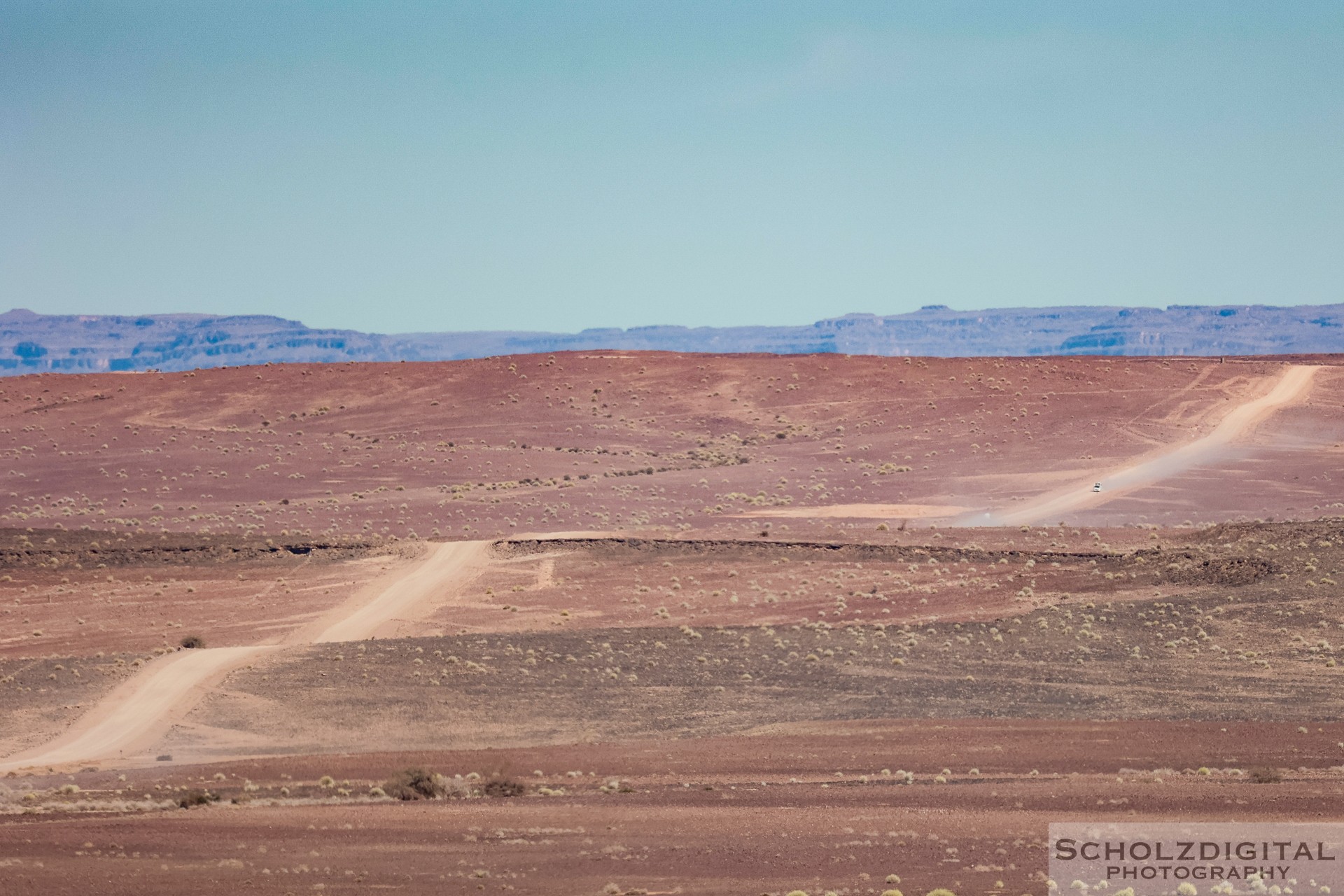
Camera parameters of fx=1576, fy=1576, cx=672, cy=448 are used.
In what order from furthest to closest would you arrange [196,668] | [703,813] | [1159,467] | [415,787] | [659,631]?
[1159,467] → [659,631] → [196,668] → [415,787] → [703,813]

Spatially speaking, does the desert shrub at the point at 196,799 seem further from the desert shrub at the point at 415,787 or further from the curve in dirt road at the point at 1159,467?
the curve in dirt road at the point at 1159,467

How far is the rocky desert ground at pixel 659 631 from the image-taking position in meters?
18.8

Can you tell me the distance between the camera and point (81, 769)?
2420cm

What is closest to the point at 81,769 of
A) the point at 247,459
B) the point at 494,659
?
the point at 494,659

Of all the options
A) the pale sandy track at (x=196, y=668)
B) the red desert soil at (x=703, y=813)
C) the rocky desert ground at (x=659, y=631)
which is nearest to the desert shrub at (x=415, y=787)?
the rocky desert ground at (x=659, y=631)

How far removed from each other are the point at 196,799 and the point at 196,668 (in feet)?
38.6

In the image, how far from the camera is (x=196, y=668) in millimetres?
32250

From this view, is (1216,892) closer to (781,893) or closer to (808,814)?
(781,893)

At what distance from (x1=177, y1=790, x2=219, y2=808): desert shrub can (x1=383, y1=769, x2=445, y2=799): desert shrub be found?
2.32 m

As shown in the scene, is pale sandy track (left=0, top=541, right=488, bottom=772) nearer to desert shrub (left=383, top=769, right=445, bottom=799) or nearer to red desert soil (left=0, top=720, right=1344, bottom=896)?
red desert soil (left=0, top=720, right=1344, bottom=896)

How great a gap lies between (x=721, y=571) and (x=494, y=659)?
1303cm

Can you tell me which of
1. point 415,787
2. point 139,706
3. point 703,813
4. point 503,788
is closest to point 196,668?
point 139,706

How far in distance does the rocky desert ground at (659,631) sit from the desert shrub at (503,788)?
0.72ft

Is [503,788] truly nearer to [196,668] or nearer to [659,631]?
[196,668]
